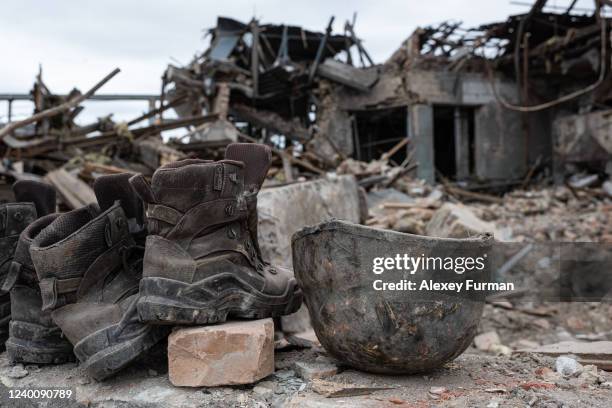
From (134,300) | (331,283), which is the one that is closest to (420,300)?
(331,283)

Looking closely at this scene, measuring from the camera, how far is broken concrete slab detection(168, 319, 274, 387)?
169cm

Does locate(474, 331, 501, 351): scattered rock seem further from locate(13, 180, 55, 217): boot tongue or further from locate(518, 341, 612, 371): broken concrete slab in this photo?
locate(13, 180, 55, 217): boot tongue

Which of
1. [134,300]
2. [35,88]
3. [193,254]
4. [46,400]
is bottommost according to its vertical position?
[46,400]

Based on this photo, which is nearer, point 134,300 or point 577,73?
point 134,300

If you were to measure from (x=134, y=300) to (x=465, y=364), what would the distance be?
47.6 inches

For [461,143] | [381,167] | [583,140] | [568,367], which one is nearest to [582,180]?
[583,140]

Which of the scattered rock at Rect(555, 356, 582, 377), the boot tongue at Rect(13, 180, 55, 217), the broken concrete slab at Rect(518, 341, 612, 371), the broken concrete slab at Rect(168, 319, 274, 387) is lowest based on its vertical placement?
the broken concrete slab at Rect(518, 341, 612, 371)

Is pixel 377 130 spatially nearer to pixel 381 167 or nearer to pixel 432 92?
pixel 432 92

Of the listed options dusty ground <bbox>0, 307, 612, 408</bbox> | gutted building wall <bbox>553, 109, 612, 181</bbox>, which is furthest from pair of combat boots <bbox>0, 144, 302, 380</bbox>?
gutted building wall <bbox>553, 109, 612, 181</bbox>

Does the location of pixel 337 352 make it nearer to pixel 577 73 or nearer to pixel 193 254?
pixel 193 254

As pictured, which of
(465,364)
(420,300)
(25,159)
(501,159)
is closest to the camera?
(420,300)

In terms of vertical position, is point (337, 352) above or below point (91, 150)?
below

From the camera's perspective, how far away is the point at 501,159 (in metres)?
12.2

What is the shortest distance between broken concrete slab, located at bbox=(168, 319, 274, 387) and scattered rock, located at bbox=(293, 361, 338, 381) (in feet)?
0.57
